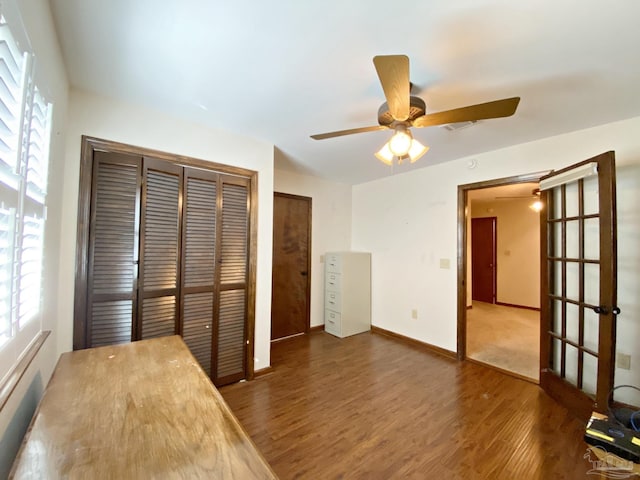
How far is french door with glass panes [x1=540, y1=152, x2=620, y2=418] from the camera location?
1882mm

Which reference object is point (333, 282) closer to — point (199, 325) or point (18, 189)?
point (199, 325)

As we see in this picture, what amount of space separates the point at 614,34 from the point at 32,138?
270 centimetres

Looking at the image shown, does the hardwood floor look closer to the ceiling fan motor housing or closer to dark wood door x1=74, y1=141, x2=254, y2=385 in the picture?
dark wood door x1=74, y1=141, x2=254, y2=385

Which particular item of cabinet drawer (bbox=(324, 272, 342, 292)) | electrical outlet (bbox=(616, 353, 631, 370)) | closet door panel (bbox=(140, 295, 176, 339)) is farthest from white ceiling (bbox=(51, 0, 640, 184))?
cabinet drawer (bbox=(324, 272, 342, 292))

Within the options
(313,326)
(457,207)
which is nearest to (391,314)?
(313,326)

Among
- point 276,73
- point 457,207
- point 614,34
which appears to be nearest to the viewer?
point 614,34

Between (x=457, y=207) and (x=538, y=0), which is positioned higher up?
(x=538, y=0)

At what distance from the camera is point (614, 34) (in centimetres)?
131

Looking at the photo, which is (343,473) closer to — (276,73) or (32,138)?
(32,138)

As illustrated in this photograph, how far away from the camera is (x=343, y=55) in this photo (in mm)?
1477

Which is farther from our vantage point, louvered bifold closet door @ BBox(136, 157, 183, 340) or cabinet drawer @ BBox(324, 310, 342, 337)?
cabinet drawer @ BBox(324, 310, 342, 337)

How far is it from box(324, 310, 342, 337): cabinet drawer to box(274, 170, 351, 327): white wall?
0.11 meters

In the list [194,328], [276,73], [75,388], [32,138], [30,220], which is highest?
[276,73]

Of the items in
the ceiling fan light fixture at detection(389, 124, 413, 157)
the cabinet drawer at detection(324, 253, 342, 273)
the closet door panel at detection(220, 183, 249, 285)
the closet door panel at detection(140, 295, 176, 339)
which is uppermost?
the ceiling fan light fixture at detection(389, 124, 413, 157)
